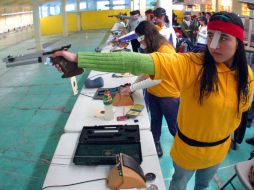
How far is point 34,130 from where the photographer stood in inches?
166

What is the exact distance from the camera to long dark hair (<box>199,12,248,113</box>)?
1.30 meters

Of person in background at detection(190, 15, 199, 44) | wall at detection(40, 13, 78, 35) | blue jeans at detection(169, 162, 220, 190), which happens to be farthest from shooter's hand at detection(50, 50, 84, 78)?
wall at detection(40, 13, 78, 35)

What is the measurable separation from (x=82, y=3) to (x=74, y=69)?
77.0 feet

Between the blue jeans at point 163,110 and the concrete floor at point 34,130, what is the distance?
0.42m

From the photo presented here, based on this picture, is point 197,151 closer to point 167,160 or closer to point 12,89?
point 167,160

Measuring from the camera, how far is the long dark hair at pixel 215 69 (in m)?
1.30

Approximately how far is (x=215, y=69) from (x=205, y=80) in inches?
3.3

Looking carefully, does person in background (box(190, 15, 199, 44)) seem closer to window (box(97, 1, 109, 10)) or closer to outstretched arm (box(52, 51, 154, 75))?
outstretched arm (box(52, 51, 154, 75))

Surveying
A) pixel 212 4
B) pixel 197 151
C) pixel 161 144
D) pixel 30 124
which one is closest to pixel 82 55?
pixel 197 151

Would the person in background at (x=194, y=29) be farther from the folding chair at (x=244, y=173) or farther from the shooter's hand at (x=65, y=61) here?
the shooter's hand at (x=65, y=61)

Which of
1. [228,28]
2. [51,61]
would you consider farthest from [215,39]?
[51,61]

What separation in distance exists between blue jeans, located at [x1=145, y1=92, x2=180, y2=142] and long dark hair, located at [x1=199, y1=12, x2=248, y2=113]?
1324 mm

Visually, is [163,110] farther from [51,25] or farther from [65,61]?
[51,25]

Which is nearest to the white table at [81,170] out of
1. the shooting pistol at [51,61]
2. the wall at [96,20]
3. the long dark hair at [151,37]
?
the shooting pistol at [51,61]
